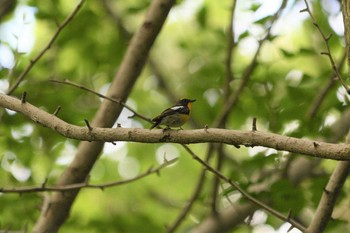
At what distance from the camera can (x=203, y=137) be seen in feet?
12.6

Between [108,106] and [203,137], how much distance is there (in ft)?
9.48

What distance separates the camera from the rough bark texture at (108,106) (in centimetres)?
661

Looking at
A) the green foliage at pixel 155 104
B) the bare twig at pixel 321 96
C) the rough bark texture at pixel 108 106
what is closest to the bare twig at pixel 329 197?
the green foliage at pixel 155 104

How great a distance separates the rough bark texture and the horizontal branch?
2.19 meters

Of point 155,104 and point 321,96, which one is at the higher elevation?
point 155,104

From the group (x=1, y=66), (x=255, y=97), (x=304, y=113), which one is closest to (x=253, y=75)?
(x=255, y=97)

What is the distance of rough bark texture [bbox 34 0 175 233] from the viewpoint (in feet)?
21.7

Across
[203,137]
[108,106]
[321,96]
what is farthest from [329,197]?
[108,106]

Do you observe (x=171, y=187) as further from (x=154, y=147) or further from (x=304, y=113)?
(x=304, y=113)

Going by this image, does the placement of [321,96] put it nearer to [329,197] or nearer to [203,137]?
[329,197]

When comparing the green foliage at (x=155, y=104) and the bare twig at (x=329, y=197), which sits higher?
the green foliage at (x=155, y=104)

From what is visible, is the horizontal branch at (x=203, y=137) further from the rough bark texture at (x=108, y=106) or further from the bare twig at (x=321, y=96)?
the bare twig at (x=321, y=96)

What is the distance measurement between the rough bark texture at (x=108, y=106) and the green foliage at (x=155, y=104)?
1.01 feet

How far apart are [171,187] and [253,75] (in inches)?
164
